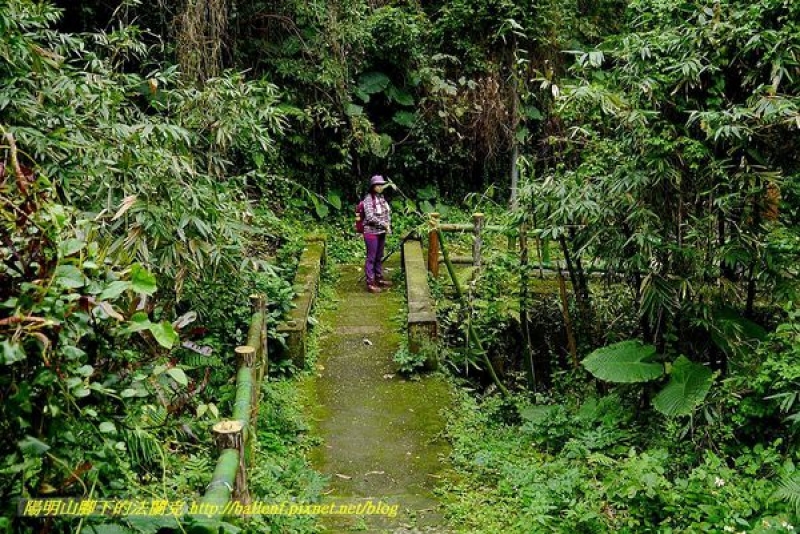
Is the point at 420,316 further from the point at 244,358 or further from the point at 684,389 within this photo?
the point at 244,358

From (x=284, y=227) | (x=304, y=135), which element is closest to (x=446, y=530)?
(x=284, y=227)

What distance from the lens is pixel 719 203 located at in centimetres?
536

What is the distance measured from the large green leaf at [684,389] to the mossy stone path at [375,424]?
1.60 metres

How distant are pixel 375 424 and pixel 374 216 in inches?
137

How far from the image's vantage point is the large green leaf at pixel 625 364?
5.64 meters

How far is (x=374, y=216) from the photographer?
30.5 feet

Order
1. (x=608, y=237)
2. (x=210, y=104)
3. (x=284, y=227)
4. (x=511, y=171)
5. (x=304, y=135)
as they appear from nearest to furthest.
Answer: (x=608, y=237)
(x=210, y=104)
(x=284, y=227)
(x=304, y=135)
(x=511, y=171)

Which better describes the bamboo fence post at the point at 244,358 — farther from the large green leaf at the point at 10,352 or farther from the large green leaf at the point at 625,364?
the large green leaf at the point at 10,352

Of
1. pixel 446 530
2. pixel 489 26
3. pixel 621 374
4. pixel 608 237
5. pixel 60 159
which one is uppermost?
pixel 489 26

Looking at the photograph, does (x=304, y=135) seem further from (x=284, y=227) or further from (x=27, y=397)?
(x=27, y=397)

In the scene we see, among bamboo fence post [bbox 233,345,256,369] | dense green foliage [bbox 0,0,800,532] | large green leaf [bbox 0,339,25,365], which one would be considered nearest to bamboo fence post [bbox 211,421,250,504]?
dense green foliage [bbox 0,0,800,532]

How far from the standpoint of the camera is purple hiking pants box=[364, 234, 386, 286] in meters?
9.41

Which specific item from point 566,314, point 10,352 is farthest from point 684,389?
point 10,352

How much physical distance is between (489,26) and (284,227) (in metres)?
5.30
